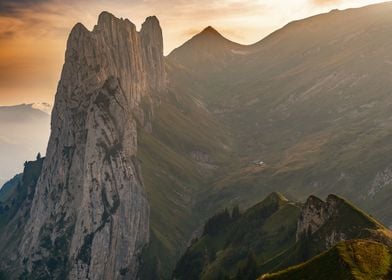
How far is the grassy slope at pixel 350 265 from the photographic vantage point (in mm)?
91500

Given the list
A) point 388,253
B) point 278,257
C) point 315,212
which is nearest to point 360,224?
point 315,212

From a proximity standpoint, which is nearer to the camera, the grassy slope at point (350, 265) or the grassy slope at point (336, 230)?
the grassy slope at point (350, 265)

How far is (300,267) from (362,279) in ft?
49.3

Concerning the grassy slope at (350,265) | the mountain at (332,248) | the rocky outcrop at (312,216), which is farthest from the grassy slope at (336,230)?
the grassy slope at (350,265)

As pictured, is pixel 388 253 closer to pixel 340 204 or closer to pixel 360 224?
pixel 360 224

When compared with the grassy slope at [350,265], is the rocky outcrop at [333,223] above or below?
below

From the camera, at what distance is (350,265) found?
93.2m

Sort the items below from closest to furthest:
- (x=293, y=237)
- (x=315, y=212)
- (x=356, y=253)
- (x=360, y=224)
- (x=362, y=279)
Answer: (x=362, y=279) → (x=356, y=253) → (x=360, y=224) → (x=315, y=212) → (x=293, y=237)

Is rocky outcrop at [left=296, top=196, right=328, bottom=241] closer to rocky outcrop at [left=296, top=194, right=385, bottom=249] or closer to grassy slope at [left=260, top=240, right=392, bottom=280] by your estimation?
rocky outcrop at [left=296, top=194, right=385, bottom=249]

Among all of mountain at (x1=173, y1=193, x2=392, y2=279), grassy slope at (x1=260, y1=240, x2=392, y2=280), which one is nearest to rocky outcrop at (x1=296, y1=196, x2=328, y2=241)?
mountain at (x1=173, y1=193, x2=392, y2=279)

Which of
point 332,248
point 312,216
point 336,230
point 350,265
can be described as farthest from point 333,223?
point 350,265

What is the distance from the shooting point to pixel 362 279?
89000 mm

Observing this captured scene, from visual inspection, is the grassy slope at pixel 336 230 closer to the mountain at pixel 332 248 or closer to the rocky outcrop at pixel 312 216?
the mountain at pixel 332 248

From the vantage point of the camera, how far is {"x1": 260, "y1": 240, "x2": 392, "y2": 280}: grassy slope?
91500 mm
